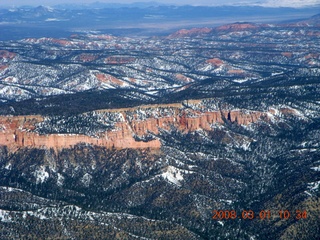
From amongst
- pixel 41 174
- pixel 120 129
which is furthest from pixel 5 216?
A: pixel 120 129

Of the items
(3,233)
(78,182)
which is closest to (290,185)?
(78,182)

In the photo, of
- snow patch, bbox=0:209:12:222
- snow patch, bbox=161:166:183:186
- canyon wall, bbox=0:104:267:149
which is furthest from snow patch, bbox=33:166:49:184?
snow patch, bbox=161:166:183:186

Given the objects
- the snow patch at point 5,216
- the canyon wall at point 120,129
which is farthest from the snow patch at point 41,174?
the snow patch at point 5,216

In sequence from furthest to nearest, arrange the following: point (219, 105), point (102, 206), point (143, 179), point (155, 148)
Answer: point (219, 105), point (155, 148), point (143, 179), point (102, 206)

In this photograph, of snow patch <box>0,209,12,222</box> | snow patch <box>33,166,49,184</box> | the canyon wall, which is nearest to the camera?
snow patch <box>0,209,12,222</box>

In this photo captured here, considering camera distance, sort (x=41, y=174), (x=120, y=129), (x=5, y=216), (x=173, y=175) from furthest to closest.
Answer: (x=120, y=129) < (x=41, y=174) < (x=173, y=175) < (x=5, y=216)

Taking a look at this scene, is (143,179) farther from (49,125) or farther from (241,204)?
(49,125)

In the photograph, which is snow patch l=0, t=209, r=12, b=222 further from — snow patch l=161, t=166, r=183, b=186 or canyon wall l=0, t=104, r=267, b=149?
snow patch l=161, t=166, r=183, b=186

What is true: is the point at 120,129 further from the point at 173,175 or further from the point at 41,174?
the point at 173,175
